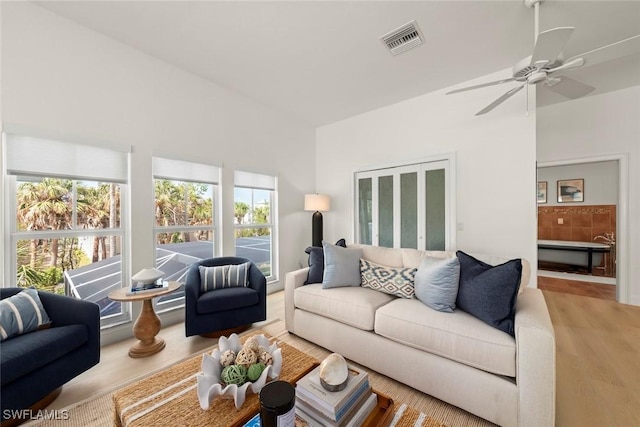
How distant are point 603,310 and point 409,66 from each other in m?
4.01

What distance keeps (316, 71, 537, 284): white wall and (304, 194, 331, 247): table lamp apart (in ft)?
3.30

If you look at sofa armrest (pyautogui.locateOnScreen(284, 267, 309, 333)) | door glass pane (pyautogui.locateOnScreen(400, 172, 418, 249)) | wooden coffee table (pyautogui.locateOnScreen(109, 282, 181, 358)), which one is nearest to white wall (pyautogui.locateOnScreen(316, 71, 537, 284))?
door glass pane (pyautogui.locateOnScreen(400, 172, 418, 249))

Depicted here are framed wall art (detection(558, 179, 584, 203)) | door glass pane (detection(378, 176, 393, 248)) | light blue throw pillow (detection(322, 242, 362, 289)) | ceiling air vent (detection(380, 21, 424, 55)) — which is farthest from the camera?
framed wall art (detection(558, 179, 584, 203))

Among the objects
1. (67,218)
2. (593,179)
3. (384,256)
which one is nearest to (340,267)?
(384,256)

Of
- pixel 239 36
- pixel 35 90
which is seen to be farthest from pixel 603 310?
pixel 35 90

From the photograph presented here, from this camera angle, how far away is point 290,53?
8.75 ft

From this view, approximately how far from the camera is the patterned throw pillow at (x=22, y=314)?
5.01ft

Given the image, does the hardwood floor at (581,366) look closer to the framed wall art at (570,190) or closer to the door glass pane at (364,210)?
the door glass pane at (364,210)

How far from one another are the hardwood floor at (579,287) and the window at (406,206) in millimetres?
2673

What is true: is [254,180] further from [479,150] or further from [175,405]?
[479,150]

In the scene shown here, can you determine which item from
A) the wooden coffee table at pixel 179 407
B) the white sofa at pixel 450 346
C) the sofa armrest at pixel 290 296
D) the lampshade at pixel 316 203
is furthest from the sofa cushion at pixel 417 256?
the lampshade at pixel 316 203

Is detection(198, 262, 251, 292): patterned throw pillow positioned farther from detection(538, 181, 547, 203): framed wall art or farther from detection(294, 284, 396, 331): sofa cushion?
detection(538, 181, 547, 203): framed wall art

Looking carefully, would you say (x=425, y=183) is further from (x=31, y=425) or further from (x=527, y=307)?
(x=31, y=425)

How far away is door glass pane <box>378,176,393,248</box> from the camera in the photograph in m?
4.04
